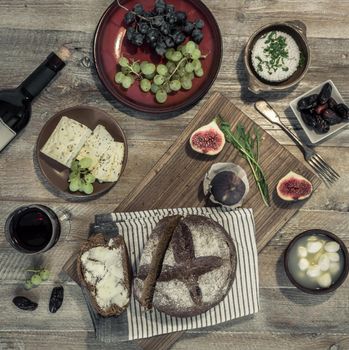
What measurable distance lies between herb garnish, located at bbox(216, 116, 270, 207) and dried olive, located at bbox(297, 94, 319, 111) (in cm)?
22

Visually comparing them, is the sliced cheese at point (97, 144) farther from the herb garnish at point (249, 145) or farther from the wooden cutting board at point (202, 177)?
the herb garnish at point (249, 145)

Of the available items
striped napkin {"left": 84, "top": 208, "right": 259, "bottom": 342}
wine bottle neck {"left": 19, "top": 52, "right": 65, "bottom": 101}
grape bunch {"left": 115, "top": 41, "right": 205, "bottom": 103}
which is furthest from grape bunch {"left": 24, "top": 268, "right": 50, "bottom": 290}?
grape bunch {"left": 115, "top": 41, "right": 205, "bottom": 103}

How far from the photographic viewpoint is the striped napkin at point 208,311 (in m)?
2.14

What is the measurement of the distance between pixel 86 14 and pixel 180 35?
1.53 feet

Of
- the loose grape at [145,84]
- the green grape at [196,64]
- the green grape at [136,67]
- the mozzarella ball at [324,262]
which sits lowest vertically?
the mozzarella ball at [324,262]

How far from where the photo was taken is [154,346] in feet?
7.36

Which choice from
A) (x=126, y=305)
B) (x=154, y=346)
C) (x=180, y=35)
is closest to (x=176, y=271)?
(x=126, y=305)

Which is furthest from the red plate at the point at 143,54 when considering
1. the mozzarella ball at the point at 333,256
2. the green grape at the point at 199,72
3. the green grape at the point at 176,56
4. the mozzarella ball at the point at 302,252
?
the mozzarella ball at the point at 333,256

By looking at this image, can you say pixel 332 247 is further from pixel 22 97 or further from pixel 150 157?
pixel 22 97

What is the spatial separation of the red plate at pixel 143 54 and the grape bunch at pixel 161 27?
5 centimetres

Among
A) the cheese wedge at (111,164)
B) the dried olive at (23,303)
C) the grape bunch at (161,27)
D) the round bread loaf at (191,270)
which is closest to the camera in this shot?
the round bread loaf at (191,270)

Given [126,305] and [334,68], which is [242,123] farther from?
[126,305]

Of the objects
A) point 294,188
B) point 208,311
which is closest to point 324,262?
point 294,188

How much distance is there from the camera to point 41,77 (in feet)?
6.87
